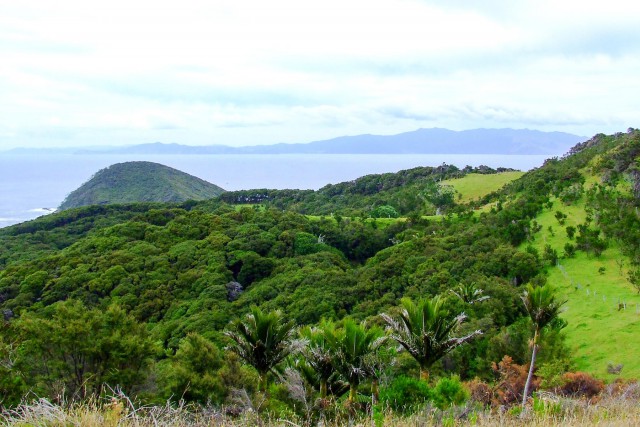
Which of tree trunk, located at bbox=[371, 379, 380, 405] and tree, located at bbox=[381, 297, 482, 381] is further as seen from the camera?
tree trunk, located at bbox=[371, 379, 380, 405]

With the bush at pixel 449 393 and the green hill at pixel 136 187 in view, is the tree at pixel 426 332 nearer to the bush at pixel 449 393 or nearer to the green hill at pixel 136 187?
the bush at pixel 449 393

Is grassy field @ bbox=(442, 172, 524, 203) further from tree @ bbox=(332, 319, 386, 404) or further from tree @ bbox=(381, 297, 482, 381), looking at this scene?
tree @ bbox=(332, 319, 386, 404)

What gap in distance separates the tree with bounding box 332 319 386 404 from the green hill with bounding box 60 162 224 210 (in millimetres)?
107119

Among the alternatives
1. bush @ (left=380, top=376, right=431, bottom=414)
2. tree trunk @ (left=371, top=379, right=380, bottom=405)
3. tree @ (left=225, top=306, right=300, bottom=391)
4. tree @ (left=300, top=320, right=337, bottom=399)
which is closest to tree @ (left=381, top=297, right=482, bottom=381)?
tree trunk @ (left=371, top=379, right=380, bottom=405)

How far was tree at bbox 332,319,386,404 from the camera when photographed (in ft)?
38.4

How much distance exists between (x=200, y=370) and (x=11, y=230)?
5887cm

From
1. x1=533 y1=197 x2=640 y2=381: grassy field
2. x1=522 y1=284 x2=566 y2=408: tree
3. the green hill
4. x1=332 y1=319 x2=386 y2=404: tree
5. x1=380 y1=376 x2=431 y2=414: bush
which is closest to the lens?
x1=380 y1=376 x2=431 y2=414: bush

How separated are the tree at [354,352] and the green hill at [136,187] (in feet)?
351

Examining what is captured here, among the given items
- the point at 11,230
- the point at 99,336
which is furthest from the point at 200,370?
the point at 11,230

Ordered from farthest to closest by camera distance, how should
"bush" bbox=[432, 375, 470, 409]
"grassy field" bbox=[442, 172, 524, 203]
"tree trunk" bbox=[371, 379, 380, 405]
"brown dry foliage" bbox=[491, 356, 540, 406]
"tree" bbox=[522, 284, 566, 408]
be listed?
"grassy field" bbox=[442, 172, 524, 203], "brown dry foliage" bbox=[491, 356, 540, 406], "tree" bbox=[522, 284, 566, 408], "tree trunk" bbox=[371, 379, 380, 405], "bush" bbox=[432, 375, 470, 409]

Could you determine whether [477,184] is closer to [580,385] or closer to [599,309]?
[599,309]

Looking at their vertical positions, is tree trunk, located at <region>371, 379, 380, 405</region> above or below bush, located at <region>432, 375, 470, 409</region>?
below

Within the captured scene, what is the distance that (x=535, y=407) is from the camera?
259 inches

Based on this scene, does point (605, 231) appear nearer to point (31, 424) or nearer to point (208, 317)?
point (208, 317)
